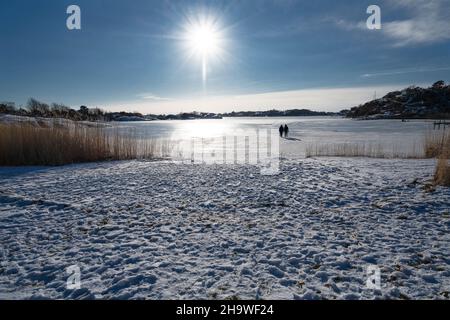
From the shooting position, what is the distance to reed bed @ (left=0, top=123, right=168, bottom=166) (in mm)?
10602

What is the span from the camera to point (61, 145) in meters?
11.3

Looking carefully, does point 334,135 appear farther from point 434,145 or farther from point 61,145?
point 61,145

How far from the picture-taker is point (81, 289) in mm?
2717

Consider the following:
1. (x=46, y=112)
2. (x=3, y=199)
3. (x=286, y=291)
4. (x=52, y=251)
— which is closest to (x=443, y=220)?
(x=286, y=291)

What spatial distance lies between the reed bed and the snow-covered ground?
4185 mm

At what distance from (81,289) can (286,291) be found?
2.18 metres

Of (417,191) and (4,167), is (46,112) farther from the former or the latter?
(417,191)

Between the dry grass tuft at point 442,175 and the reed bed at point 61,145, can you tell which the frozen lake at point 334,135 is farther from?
the dry grass tuft at point 442,175

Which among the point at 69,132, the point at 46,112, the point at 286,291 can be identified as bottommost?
the point at 286,291

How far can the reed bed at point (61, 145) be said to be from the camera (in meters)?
10.6

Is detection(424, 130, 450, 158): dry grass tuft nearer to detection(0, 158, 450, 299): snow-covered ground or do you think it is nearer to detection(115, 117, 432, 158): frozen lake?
detection(115, 117, 432, 158): frozen lake

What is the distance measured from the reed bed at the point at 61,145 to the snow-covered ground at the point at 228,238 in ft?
13.7

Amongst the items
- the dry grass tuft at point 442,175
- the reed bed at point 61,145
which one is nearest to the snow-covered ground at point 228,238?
the dry grass tuft at point 442,175

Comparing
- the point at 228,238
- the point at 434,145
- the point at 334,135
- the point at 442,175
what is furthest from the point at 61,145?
the point at 334,135
